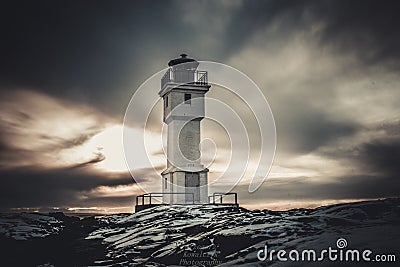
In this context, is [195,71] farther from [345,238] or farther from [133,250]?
[345,238]

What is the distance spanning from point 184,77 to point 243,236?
73.8 feet

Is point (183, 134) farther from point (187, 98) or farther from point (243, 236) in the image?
point (243, 236)

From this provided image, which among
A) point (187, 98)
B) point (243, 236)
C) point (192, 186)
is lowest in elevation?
point (243, 236)

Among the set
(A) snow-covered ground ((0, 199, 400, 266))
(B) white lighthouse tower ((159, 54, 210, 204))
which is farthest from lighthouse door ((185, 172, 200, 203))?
(A) snow-covered ground ((0, 199, 400, 266))

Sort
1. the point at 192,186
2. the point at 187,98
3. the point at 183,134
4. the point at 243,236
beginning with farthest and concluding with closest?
the point at 187,98, the point at 183,134, the point at 192,186, the point at 243,236

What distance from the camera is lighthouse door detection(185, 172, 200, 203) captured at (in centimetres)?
3328

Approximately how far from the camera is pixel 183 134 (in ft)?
114

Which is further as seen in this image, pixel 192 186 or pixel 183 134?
pixel 183 134

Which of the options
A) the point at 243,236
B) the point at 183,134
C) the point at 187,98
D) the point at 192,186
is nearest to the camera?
the point at 243,236

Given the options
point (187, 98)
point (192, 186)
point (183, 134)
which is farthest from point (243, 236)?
point (187, 98)

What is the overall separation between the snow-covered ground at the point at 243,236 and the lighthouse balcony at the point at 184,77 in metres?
15.3

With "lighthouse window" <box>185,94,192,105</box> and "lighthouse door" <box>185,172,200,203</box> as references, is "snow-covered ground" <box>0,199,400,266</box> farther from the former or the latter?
"lighthouse window" <box>185,94,192,105</box>

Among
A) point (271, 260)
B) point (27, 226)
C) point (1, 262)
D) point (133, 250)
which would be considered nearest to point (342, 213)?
point (271, 260)

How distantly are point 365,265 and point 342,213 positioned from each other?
597 cm
